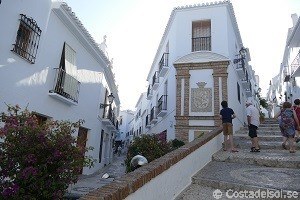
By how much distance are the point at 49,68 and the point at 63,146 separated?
5322mm

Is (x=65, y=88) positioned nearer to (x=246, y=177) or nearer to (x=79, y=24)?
(x=79, y=24)

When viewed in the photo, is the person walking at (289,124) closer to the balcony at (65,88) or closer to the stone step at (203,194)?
the stone step at (203,194)

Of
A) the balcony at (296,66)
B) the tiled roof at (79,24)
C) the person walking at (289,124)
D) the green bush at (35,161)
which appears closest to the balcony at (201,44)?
the balcony at (296,66)

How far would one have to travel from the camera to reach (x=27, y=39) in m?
7.78

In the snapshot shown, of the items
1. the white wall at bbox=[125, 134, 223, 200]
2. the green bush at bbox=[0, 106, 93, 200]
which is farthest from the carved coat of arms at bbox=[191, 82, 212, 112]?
the green bush at bbox=[0, 106, 93, 200]

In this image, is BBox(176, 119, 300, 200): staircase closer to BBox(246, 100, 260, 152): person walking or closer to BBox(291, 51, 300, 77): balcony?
BBox(246, 100, 260, 152): person walking

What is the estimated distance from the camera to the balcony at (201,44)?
14167 mm

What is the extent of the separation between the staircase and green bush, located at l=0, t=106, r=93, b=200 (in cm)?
220

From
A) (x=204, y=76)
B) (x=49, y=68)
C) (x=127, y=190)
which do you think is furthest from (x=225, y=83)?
(x=127, y=190)

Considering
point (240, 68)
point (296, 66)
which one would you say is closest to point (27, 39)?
point (240, 68)

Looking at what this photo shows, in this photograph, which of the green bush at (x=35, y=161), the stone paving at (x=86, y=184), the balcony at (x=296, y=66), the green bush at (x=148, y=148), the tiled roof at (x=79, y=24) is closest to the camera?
the green bush at (x=35, y=161)

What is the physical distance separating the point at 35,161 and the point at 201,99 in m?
9.89

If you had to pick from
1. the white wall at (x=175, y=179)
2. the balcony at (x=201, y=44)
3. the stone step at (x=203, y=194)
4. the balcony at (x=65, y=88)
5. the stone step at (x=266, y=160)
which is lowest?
the stone step at (x=203, y=194)

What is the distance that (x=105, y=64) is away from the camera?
15.1 m
